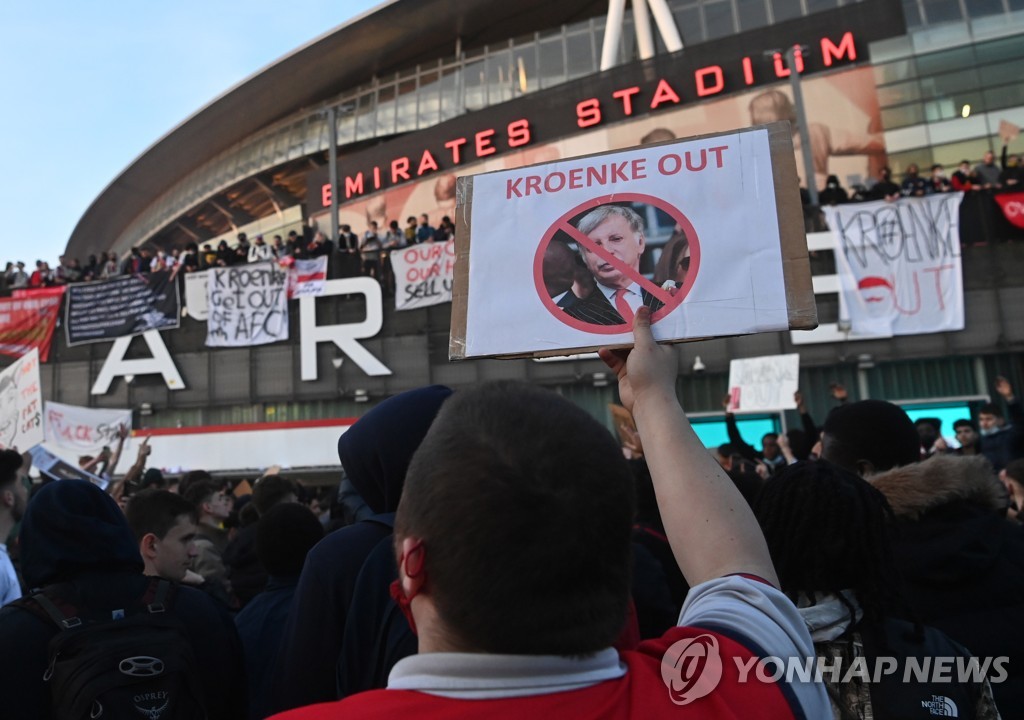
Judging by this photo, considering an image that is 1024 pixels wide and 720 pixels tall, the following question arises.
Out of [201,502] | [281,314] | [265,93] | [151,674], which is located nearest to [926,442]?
[201,502]

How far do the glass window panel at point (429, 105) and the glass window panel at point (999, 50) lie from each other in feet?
59.4

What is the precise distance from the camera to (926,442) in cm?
805

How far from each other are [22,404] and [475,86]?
23415 millimetres

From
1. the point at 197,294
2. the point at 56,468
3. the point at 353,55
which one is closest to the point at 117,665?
the point at 56,468

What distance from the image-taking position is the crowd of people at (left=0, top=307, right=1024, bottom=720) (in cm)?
109

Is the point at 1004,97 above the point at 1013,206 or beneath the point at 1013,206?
above

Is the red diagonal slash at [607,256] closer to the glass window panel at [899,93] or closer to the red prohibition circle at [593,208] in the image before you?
the red prohibition circle at [593,208]

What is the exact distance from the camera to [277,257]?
18047 millimetres

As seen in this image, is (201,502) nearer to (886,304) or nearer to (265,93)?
(886,304)

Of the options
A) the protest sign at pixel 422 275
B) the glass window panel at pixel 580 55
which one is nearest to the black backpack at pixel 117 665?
the protest sign at pixel 422 275

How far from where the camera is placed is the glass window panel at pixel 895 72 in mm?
20375

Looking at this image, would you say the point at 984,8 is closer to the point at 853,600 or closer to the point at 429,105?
the point at 429,105

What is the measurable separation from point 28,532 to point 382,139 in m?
32.3

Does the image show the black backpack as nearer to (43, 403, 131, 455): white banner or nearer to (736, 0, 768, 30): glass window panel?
(43, 403, 131, 455): white banner
